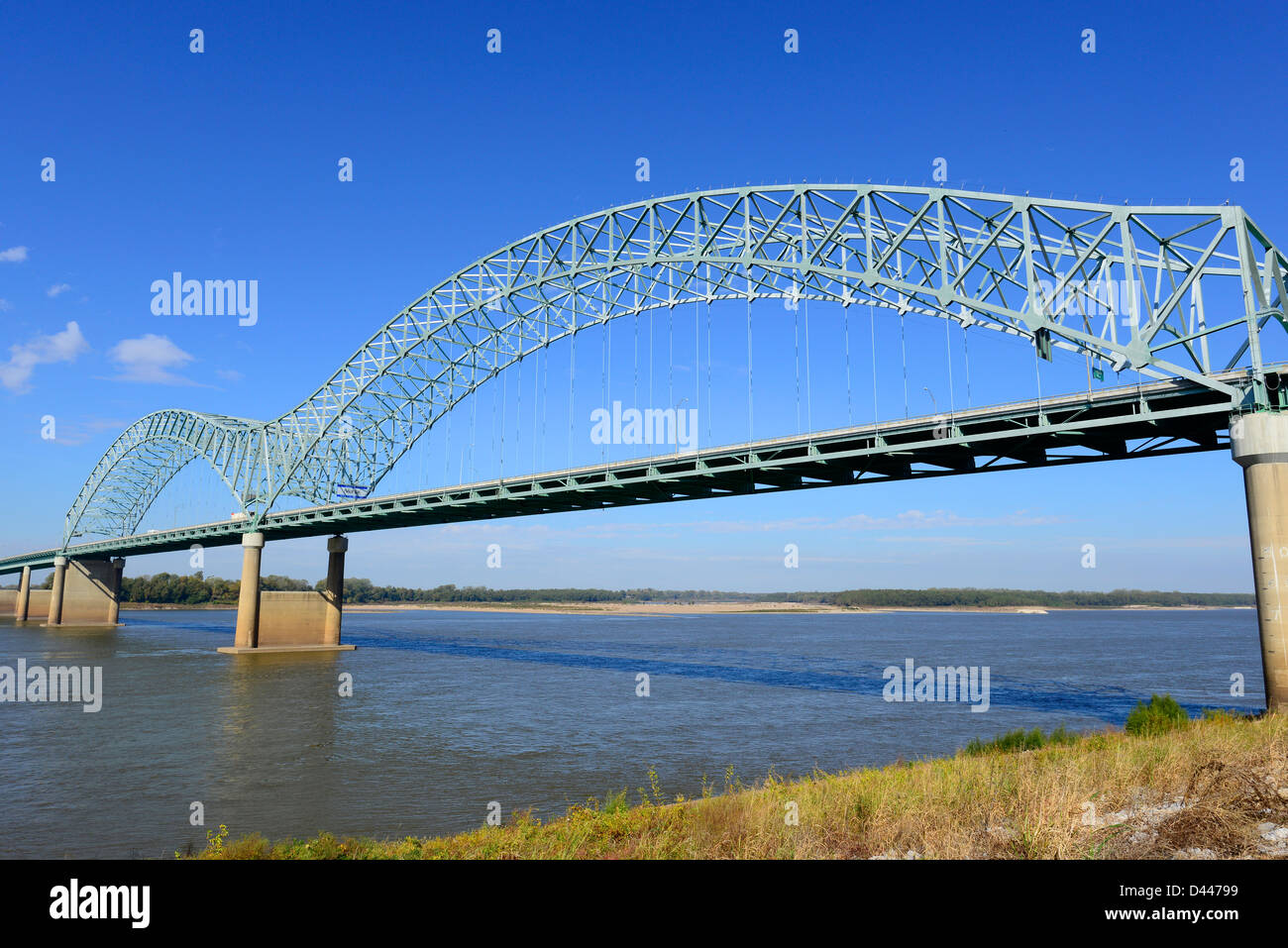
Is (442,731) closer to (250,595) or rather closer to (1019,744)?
(1019,744)

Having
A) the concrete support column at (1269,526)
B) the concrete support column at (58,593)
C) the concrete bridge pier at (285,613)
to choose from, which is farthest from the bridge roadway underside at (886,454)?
the concrete support column at (58,593)

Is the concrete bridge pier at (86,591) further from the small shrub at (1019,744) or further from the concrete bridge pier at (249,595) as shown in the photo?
the small shrub at (1019,744)

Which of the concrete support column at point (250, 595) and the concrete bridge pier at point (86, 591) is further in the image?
the concrete bridge pier at point (86, 591)

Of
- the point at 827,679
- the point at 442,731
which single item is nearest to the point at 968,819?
the point at 442,731

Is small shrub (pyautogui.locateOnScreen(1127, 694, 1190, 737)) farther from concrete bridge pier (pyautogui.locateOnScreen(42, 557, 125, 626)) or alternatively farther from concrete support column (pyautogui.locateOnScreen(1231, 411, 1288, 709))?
concrete bridge pier (pyautogui.locateOnScreen(42, 557, 125, 626))

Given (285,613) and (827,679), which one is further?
(285,613)

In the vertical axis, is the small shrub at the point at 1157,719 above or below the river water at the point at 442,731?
above
